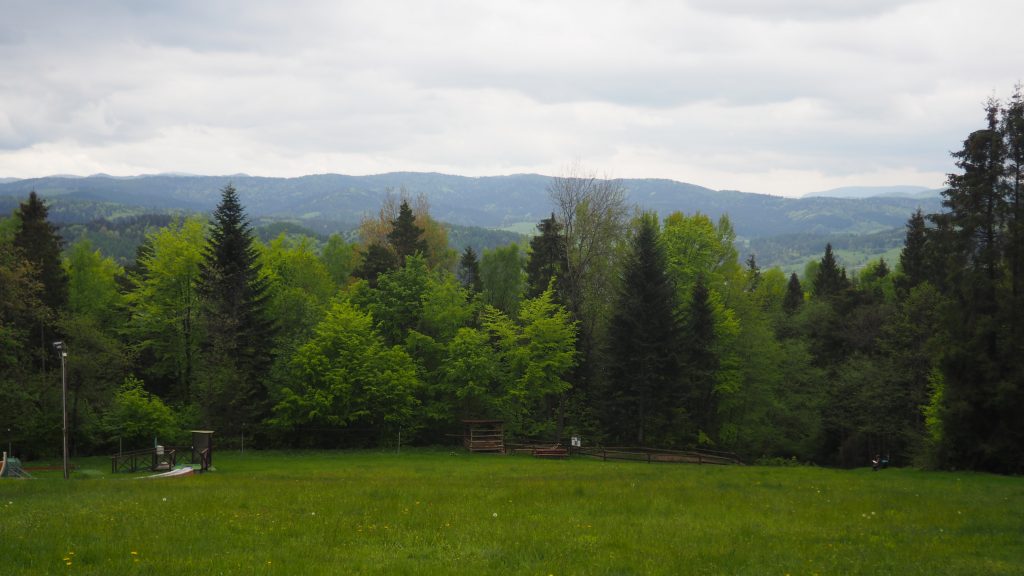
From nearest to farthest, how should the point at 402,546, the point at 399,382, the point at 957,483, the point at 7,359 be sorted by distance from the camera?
the point at 402,546 → the point at 957,483 → the point at 7,359 → the point at 399,382

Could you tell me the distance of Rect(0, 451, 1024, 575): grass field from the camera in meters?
13.1

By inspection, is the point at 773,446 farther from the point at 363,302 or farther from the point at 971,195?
the point at 363,302

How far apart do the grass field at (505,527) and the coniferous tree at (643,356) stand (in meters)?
23.8

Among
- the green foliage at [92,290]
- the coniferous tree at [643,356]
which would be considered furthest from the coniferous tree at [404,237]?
the coniferous tree at [643,356]

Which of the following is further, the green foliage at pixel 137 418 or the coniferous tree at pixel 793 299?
the coniferous tree at pixel 793 299

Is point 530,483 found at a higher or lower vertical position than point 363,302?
lower

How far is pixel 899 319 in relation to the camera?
180 ft

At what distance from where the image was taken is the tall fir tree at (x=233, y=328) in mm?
47844

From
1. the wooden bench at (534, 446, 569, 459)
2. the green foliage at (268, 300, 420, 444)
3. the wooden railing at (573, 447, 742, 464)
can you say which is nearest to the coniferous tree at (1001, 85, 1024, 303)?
the wooden railing at (573, 447, 742, 464)

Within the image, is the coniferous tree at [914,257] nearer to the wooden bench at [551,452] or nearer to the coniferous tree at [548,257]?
the coniferous tree at [548,257]

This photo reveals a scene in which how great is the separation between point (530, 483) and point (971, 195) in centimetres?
2626

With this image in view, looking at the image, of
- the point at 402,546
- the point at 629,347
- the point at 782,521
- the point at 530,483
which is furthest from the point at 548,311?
the point at 402,546

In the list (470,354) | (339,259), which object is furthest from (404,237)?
(339,259)

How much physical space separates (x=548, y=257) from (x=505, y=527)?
49.6m
